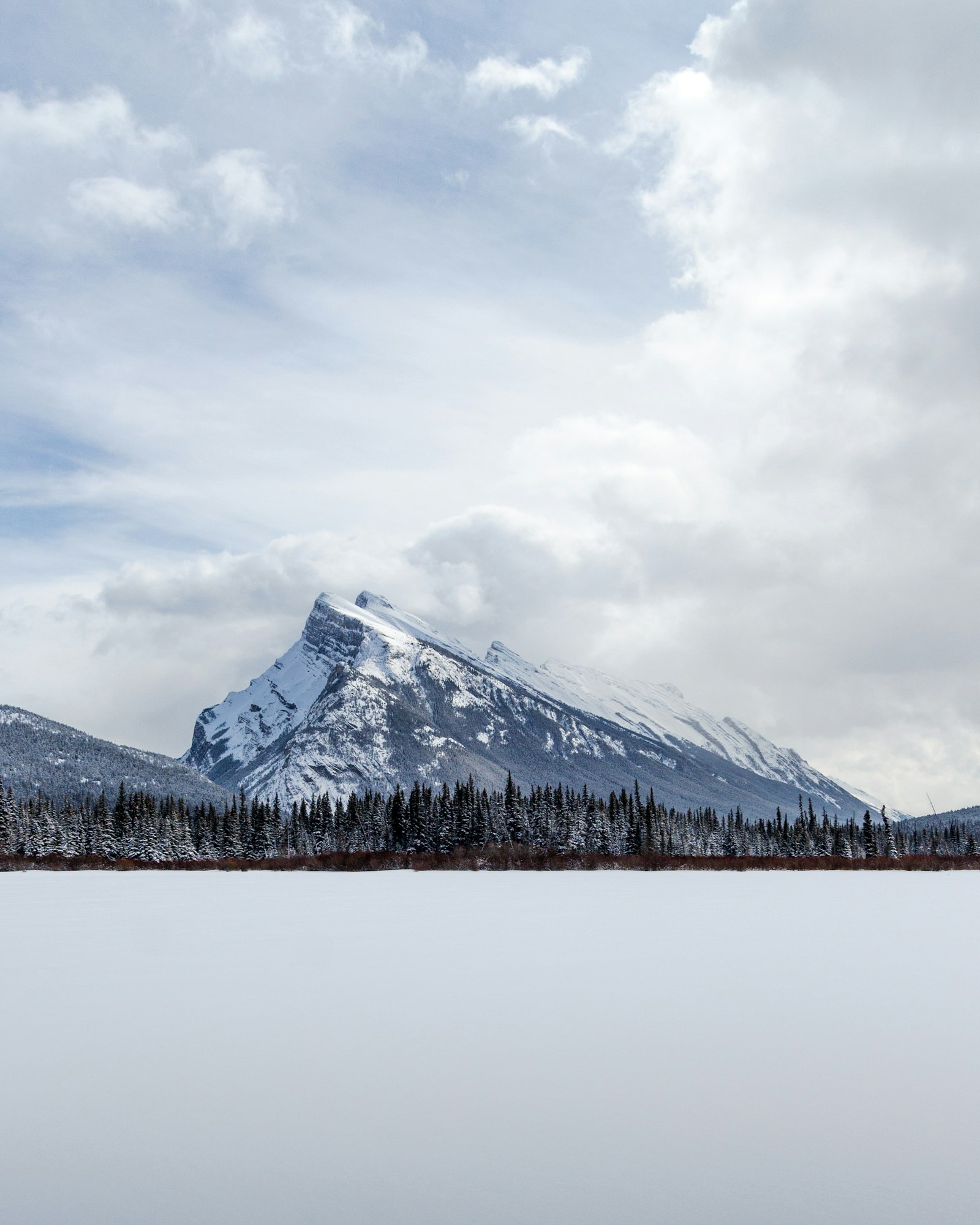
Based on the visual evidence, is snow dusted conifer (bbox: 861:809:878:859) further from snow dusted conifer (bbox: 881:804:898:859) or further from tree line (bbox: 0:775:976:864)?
snow dusted conifer (bbox: 881:804:898:859)

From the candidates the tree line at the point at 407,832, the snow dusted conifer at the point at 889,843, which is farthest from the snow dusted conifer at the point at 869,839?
the snow dusted conifer at the point at 889,843

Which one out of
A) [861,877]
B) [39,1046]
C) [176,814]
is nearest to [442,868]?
[861,877]

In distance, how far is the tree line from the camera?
14662 centimetres

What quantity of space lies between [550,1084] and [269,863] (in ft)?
375

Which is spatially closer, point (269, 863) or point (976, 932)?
point (976, 932)

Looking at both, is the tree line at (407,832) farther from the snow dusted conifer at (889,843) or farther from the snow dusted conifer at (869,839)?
the snow dusted conifer at (889,843)

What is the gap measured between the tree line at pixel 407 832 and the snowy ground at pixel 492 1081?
347 feet

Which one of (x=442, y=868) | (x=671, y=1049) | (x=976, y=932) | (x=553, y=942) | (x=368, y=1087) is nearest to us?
(x=368, y=1087)

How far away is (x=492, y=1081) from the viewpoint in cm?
1433

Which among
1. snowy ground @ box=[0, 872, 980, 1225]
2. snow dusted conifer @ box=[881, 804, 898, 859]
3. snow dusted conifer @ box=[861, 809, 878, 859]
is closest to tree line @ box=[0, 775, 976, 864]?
snow dusted conifer @ box=[861, 809, 878, 859]

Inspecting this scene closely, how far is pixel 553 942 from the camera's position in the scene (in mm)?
31875

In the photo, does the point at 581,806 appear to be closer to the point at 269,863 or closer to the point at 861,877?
the point at 269,863

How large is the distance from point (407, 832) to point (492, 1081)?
15128cm

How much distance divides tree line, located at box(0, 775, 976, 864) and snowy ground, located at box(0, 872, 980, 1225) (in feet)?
347
